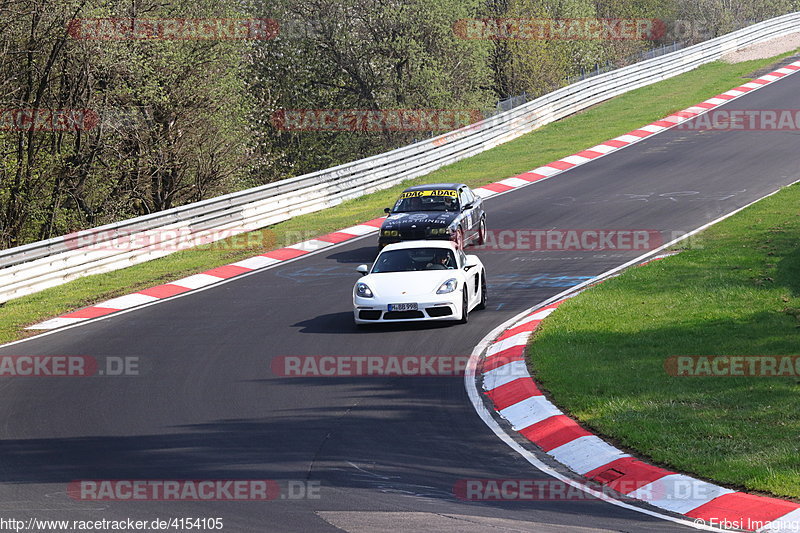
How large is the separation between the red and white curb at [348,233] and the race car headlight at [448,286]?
6575 millimetres

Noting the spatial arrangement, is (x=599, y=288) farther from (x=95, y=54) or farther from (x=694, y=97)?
(x=694, y=97)

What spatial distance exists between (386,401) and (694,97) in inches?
1273

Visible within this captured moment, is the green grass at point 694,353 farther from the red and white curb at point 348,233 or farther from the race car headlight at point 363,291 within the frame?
the red and white curb at point 348,233

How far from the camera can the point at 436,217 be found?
70.1ft

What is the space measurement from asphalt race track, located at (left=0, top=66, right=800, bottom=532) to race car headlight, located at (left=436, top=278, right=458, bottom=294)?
0.61 meters

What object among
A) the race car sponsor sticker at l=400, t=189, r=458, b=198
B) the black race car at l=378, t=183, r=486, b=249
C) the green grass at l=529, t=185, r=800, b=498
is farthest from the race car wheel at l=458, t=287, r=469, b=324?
the race car sponsor sticker at l=400, t=189, r=458, b=198

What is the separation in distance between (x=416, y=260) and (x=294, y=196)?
1231cm

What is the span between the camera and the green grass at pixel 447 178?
2008 cm

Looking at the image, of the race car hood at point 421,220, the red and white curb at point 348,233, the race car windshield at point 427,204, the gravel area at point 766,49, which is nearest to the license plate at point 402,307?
the race car hood at point 421,220

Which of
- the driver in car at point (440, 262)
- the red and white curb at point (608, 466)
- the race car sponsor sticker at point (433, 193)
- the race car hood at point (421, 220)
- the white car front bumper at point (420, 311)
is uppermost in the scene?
the race car sponsor sticker at point (433, 193)

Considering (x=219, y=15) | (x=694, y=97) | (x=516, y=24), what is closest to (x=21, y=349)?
(x=219, y=15)

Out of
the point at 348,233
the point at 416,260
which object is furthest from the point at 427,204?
the point at 416,260

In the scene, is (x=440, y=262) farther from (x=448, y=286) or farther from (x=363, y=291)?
(x=363, y=291)

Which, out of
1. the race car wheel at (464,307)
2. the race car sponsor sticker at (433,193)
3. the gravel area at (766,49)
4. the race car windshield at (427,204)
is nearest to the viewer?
the race car wheel at (464,307)
